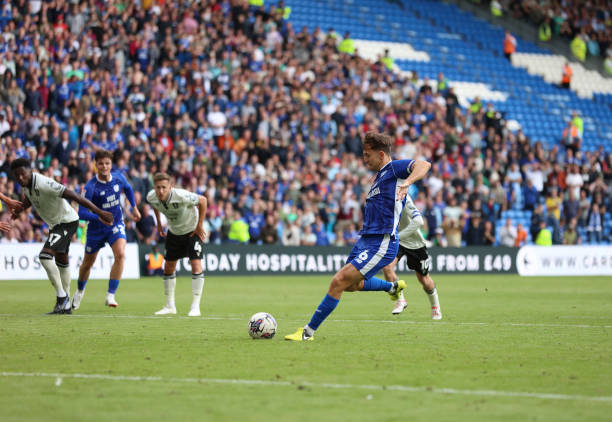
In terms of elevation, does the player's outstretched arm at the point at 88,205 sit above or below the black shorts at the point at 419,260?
above

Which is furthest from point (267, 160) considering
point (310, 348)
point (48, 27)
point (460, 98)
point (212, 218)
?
point (310, 348)

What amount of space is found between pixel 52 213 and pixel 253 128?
16.4 metres

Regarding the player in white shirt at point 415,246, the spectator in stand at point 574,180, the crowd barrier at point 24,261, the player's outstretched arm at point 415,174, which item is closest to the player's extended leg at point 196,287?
the player in white shirt at point 415,246

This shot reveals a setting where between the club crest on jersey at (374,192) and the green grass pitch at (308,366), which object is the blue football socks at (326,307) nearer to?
the green grass pitch at (308,366)

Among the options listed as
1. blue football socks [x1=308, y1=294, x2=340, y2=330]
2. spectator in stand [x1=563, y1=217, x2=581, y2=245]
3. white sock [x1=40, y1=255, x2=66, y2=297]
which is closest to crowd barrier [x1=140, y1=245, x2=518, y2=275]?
spectator in stand [x1=563, y1=217, x2=581, y2=245]

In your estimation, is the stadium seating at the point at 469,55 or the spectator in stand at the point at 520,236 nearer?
the spectator in stand at the point at 520,236

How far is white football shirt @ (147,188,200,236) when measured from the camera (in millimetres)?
14531

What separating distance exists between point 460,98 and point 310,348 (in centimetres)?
3277

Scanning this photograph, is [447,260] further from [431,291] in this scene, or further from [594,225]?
[431,291]

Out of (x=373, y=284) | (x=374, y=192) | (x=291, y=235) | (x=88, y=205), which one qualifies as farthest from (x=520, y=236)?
(x=374, y=192)

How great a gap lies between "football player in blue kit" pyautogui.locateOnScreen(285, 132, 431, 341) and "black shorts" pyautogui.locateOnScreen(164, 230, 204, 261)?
433 cm

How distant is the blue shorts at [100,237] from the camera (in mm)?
15625

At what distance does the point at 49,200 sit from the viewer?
14.2 metres

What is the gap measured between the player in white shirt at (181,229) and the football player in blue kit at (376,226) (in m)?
4.24
